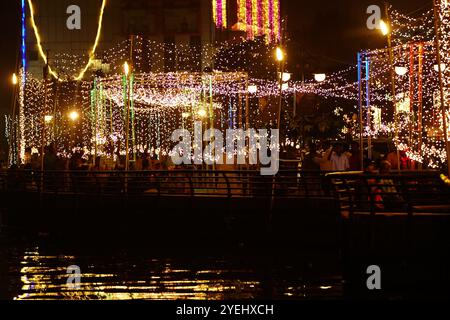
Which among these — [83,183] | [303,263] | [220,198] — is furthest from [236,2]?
[303,263]

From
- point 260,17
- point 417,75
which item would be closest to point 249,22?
point 260,17

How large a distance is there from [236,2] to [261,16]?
2.03m

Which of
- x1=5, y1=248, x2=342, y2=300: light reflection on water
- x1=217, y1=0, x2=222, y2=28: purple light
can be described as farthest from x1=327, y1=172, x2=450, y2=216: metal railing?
x1=217, y1=0, x2=222, y2=28: purple light

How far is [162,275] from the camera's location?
1312cm

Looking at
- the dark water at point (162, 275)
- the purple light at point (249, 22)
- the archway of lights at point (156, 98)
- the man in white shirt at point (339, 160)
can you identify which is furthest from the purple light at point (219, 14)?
the dark water at point (162, 275)

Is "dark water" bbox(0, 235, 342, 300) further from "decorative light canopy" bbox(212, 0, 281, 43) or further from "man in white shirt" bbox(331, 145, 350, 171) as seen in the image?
"decorative light canopy" bbox(212, 0, 281, 43)

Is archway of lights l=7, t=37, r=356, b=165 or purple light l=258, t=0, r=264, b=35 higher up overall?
purple light l=258, t=0, r=264, b=35

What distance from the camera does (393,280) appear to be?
1209 cm

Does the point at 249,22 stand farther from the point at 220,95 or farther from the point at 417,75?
the point at 417,75

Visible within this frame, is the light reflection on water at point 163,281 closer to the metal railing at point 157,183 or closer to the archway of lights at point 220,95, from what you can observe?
the metal railing at point 157,183

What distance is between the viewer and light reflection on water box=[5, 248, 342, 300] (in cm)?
1116

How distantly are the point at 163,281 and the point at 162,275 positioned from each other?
2.24 feet

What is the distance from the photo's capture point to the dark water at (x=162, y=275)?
36.9ft
